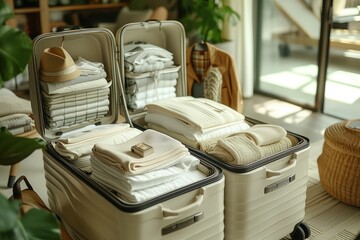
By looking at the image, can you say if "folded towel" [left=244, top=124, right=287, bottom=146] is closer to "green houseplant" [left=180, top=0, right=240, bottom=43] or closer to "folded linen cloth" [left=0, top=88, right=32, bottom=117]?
"folded linen cloth" [left=0, top=88, right=32, bottom=117]

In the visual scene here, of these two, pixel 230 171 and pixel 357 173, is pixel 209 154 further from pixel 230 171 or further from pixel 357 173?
pixel 357 173

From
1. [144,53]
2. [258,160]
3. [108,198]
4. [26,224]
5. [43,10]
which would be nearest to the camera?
[26,224]

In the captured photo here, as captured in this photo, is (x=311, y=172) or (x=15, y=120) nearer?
(x=15, y=120)

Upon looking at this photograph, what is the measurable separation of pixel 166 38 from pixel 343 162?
3.48 feet

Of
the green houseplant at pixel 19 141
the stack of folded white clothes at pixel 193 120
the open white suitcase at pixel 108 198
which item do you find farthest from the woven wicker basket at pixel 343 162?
the green houseplant at pixel 19 141

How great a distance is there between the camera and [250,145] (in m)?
1.62

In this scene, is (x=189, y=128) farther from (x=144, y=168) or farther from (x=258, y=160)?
(x=144, y=168)

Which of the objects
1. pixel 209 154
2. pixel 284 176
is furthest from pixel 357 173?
pixel 209 154

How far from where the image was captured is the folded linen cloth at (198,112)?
1.78 m

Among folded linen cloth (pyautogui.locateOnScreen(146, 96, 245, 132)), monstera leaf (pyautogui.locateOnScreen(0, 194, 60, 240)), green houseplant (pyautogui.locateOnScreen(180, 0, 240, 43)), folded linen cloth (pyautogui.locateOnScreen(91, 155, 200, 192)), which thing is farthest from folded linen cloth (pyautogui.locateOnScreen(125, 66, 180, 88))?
green houseplant (pyautogui.locateOnScreen(180, 0, 240, 43))

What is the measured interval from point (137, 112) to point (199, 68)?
667 millimetres

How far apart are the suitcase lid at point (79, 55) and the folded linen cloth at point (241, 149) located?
1.70 ft

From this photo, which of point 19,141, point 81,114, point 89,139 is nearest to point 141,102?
point 81,114

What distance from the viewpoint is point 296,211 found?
1.79 m
